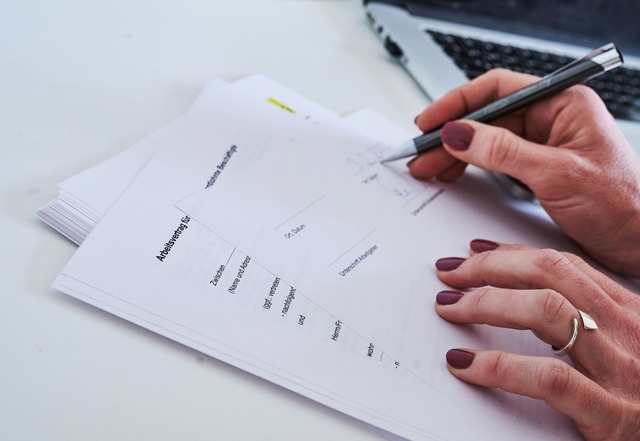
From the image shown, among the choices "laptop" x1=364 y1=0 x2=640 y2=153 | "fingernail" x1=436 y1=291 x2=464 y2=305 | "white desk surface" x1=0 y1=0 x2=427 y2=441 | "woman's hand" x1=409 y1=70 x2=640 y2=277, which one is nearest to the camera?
"white desk surface" x1=0 y1=0 x2=427 y2=441

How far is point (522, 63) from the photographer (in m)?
0.92

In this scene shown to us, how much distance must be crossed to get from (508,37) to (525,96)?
0.42 meters

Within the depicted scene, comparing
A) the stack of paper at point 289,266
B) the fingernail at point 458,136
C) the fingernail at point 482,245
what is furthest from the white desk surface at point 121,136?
the fingernail at point 482,245

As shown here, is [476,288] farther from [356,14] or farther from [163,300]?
[356,14]

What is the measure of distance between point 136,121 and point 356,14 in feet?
1.71

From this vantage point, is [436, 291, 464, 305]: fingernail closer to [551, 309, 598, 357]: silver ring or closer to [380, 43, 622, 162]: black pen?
[551, 309, 598, 357]: silver ring

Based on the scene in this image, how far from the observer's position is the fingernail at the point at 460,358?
45 cm

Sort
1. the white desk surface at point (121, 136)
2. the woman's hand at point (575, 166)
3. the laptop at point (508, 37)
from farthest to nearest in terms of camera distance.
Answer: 1. the laptop at point (508, 37)
2. the woman's hand at point (575, 166)
3. the white desk surface at point (121, 136)

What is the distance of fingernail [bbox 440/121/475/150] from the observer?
25.0 inches

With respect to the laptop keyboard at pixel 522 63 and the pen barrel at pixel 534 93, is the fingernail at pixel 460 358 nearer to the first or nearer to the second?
the pen barrel at pixel 534 93

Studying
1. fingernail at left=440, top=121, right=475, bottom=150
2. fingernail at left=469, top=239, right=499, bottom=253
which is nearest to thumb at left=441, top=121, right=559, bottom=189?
fingernail at left=440, top=121, right=475, bottom=150

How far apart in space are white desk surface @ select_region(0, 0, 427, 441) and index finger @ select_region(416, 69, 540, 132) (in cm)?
6

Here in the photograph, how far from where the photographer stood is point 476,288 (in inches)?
20.5

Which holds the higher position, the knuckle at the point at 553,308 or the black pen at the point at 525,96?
the black pen at the point at 525,96
